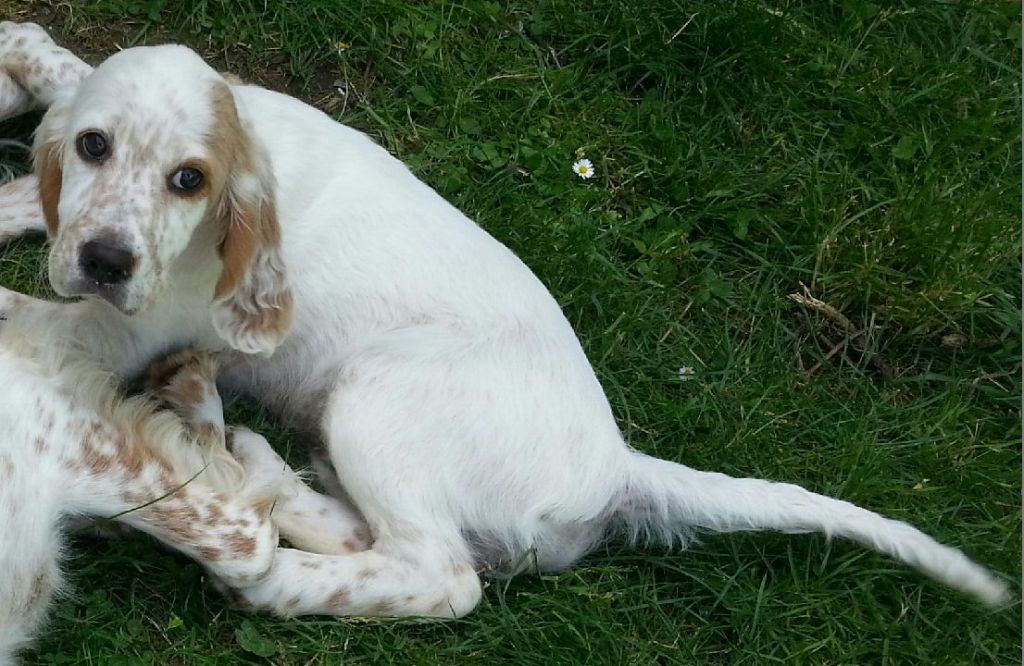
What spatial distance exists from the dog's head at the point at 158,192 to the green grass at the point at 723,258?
2.45 ft

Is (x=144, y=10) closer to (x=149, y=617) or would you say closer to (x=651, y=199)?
(x=651, y=199)

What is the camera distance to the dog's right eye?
120 inches

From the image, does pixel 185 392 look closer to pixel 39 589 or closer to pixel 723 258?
pixel 39 589

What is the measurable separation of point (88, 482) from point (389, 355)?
0.90 m

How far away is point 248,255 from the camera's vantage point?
3.28 m

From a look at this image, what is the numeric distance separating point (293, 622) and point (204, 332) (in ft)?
2.96

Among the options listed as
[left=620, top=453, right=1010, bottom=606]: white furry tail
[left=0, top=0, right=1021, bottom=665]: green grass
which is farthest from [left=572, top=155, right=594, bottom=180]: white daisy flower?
[left=620, top=453, right=1010, bottom=606]: white furry tail

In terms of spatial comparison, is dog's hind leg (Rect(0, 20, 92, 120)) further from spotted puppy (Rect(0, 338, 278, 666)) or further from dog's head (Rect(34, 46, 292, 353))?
spotted puppy (Rect(0, 338, 278, 666))

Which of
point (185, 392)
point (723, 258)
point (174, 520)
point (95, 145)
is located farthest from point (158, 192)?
point (723, 258)

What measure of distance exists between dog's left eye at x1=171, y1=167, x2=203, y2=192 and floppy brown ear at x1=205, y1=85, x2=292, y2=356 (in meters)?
0.09

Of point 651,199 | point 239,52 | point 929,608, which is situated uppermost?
point 239,52

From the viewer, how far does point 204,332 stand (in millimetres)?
3588

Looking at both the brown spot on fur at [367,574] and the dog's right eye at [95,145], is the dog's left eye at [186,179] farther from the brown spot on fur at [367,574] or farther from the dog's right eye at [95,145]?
the brown spot on fur at [367,574]

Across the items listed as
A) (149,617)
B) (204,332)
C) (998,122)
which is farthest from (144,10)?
(998,122)
